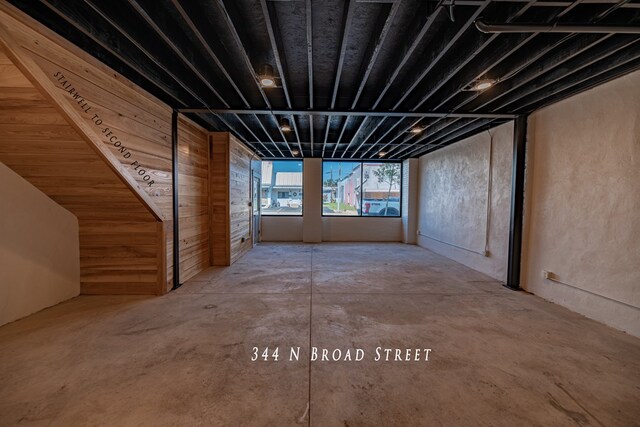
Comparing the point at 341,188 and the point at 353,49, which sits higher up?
the point at 353,49

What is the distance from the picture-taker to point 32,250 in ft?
9.24

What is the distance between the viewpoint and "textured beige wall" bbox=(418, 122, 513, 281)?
13.9 ft

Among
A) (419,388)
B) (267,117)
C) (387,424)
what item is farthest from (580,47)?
(267,117)

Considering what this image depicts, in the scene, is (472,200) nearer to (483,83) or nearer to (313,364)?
(483,83)

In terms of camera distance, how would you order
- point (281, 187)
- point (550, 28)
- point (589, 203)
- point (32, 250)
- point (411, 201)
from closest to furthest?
1. point (550, 28)
2. point (32, 250)
3. point (589, 203)
4. point (411, 201)
5. point (281, 187)

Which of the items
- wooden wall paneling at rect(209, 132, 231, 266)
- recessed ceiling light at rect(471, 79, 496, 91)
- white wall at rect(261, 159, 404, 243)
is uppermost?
recessed ceiling light at rect(471, 79, 496, 91)

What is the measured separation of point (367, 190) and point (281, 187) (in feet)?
9.72

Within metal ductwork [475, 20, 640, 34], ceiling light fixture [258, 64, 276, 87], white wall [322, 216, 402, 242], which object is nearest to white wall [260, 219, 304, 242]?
→ white wall [322, 216, 402, 242]

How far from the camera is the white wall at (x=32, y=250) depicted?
101 inches

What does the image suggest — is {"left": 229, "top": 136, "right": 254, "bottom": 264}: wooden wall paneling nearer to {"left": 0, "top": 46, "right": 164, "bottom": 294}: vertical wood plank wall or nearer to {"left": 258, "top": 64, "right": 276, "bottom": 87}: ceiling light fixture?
{"left": 0, "top": 46, "right": 164, "bottom": 294}: vertical wood plank wall

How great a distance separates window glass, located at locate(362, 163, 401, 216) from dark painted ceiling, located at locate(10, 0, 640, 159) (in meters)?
4.57

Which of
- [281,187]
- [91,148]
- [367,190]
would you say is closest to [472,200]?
[367,190]

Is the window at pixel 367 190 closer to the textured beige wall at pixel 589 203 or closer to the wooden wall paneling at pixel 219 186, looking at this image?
the wooden wall paneling at pixel 219 186

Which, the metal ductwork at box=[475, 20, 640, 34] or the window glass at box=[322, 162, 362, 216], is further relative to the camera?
the window glass at box=[322, 162, 362, 216]
